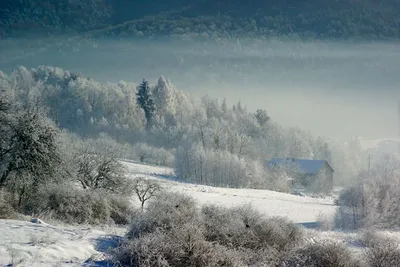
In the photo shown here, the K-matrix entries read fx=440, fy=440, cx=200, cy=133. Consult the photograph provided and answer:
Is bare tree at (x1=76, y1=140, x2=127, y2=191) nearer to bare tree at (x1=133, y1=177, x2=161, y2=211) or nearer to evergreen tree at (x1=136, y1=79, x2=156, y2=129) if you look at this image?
bare tree at (x1=133, y1=177, x2=161, y2=211)

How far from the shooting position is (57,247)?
13320 mm

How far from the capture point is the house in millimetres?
105562

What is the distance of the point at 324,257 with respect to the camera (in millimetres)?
14633

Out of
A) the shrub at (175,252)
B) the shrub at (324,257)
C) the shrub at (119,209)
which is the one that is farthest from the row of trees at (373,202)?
the shrub at (175,252)

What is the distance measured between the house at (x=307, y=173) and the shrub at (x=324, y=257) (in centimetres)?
8972

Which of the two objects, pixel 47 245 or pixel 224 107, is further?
pixel 224 107

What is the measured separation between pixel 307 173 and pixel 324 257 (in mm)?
99506

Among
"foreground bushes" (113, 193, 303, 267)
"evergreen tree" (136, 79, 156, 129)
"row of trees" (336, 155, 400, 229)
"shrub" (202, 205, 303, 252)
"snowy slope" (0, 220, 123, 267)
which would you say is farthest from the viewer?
"evergreen tree" (136, 79, 156, 129)

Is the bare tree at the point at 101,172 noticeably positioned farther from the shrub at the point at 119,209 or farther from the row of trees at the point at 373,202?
the row of trees at the point at 373,202

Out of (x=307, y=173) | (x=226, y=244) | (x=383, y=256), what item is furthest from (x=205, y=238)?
(x=307, y=173)

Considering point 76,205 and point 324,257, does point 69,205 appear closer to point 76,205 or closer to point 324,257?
point 76,205

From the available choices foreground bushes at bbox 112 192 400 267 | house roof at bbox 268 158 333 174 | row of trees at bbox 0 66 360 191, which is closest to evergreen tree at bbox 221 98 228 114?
row of trees at bbox 0 66 360 191

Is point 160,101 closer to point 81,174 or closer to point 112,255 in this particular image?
point 81,174

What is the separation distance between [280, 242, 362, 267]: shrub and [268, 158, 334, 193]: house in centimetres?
8972
